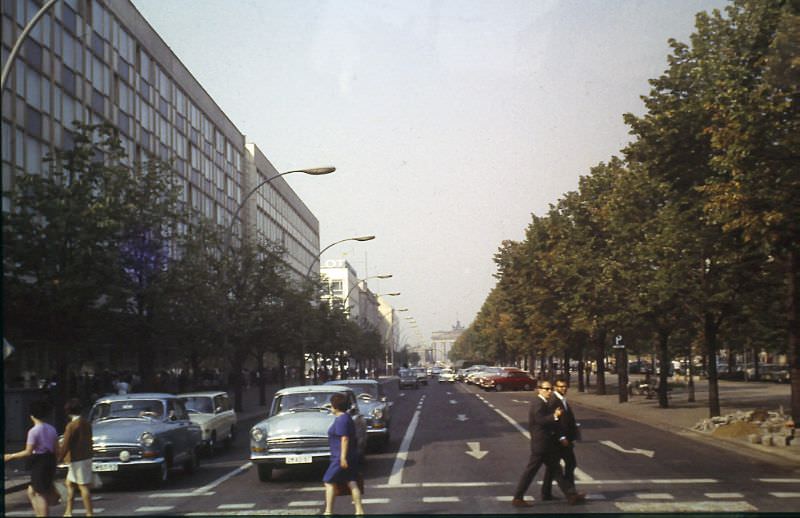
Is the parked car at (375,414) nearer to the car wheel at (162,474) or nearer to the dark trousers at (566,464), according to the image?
the car wheel at (162,474)

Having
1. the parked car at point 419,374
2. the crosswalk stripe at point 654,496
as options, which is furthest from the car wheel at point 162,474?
the parked car at point 419,374

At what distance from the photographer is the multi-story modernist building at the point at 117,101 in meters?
A: 34.4

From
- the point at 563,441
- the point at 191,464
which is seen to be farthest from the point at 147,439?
the point at 563,441

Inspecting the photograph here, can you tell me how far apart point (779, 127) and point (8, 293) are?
57.6 feet

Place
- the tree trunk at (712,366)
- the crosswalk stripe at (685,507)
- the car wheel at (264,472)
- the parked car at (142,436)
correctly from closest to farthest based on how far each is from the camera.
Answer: the crosswalk stripe at (685,507) → the parked car at (142,436) → the car wheel at (264,472) → the tree trunk at (712,366)

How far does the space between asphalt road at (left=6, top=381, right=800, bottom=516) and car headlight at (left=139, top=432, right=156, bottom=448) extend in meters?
0.77

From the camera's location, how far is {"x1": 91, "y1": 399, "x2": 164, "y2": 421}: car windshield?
1741 cm

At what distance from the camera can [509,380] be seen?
213 ft

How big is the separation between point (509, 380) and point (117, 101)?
106ft

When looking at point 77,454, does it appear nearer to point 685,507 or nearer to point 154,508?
point 154,508

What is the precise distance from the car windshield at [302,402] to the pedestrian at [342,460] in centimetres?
619

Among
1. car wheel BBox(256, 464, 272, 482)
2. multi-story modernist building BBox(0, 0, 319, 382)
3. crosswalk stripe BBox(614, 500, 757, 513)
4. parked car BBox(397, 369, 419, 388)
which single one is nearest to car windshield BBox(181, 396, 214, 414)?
car wheel BBox(256, 464, 272, 482)

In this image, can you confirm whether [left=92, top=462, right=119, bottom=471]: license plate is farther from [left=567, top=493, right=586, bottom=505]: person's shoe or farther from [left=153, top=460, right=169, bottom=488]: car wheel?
[left=567, top=493, right=586, bottom=505]: person's shoe

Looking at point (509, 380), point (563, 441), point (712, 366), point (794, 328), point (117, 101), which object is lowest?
point (509, 380)
